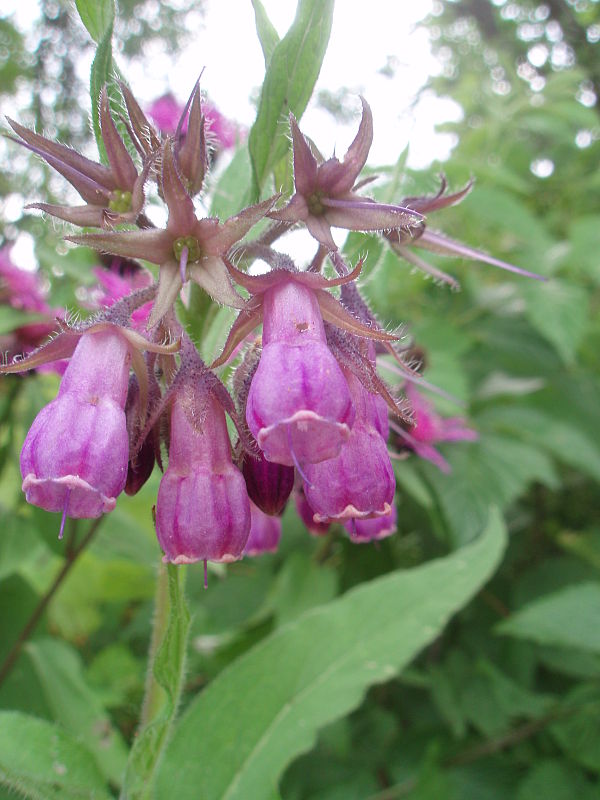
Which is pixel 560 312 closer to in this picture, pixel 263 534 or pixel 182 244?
pixel 263 534

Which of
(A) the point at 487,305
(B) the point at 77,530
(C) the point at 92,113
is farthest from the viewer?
(A) the point at 487,305

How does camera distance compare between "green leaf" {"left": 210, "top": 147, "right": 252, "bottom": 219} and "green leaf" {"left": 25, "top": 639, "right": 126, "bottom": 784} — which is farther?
"green leaf" {"left": 25, "top": 639, "right": 126, "bottom": 784}

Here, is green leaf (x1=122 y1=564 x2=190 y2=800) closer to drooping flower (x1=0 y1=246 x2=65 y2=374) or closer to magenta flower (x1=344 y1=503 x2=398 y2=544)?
magenta flower (x1=344 y1=503 x2=398 y2=544)

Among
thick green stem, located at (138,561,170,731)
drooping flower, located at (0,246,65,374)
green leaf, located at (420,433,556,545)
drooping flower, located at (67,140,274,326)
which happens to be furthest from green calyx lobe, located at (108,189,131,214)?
green leaf, located at (420,433,556,545)

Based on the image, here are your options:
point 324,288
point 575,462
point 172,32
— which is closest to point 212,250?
point 324,288

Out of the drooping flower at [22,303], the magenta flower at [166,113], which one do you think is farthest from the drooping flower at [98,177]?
the magenta flower at [166,113]

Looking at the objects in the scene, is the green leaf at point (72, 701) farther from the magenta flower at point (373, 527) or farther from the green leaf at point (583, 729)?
the green leaf at point (583, 729)

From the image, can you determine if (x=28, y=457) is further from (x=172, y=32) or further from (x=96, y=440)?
(x=172, y=32)

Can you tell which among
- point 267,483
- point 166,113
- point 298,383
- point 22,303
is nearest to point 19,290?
point 22,303
